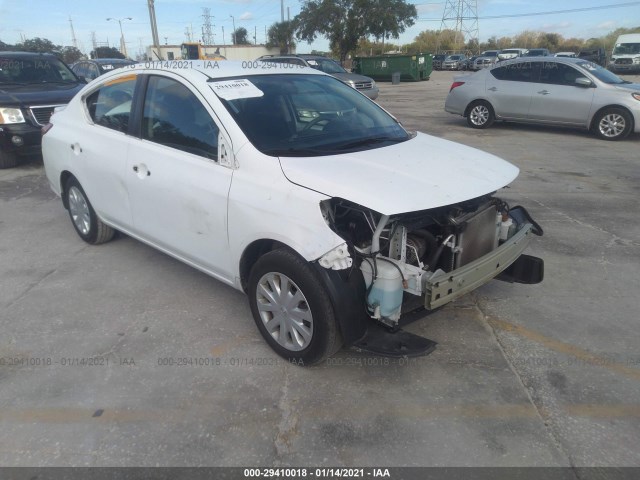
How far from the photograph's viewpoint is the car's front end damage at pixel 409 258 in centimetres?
271

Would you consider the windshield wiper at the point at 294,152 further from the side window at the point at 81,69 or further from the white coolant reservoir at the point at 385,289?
the side window at the point at 81,69

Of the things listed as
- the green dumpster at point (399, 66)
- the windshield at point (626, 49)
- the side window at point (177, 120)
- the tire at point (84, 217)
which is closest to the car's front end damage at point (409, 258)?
the side window at point (177, 120)

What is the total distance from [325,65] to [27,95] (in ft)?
39.8

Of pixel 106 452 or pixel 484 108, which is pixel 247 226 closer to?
pixel 106 452

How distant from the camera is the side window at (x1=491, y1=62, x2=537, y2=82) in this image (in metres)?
10.9

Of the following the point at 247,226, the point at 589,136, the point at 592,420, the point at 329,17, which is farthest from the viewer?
the point at 329,17

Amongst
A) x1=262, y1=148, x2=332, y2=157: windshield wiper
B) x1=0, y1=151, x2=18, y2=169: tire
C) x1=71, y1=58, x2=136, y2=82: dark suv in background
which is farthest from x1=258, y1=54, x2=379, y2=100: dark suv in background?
x1=262, y1=148, x2=332, y2=157: windshield wiper

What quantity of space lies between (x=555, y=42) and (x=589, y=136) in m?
74.6

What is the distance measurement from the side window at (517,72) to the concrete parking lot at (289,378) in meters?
7.34

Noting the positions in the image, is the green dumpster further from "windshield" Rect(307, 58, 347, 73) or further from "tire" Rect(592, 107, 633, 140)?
"tire" Rect(592, 107, 633, 140)

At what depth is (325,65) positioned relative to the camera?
1842cm

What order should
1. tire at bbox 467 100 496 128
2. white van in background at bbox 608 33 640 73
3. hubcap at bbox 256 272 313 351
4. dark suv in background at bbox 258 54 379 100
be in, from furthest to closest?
white van in background at bbox 608 33 640 73
dark suv in background at bbox 258 54 379 100
tire at bbox 467 100 496 128
hubcap at bbox 256 272 313 351

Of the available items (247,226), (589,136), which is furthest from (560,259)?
(589,136)

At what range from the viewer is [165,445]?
8.20ft
